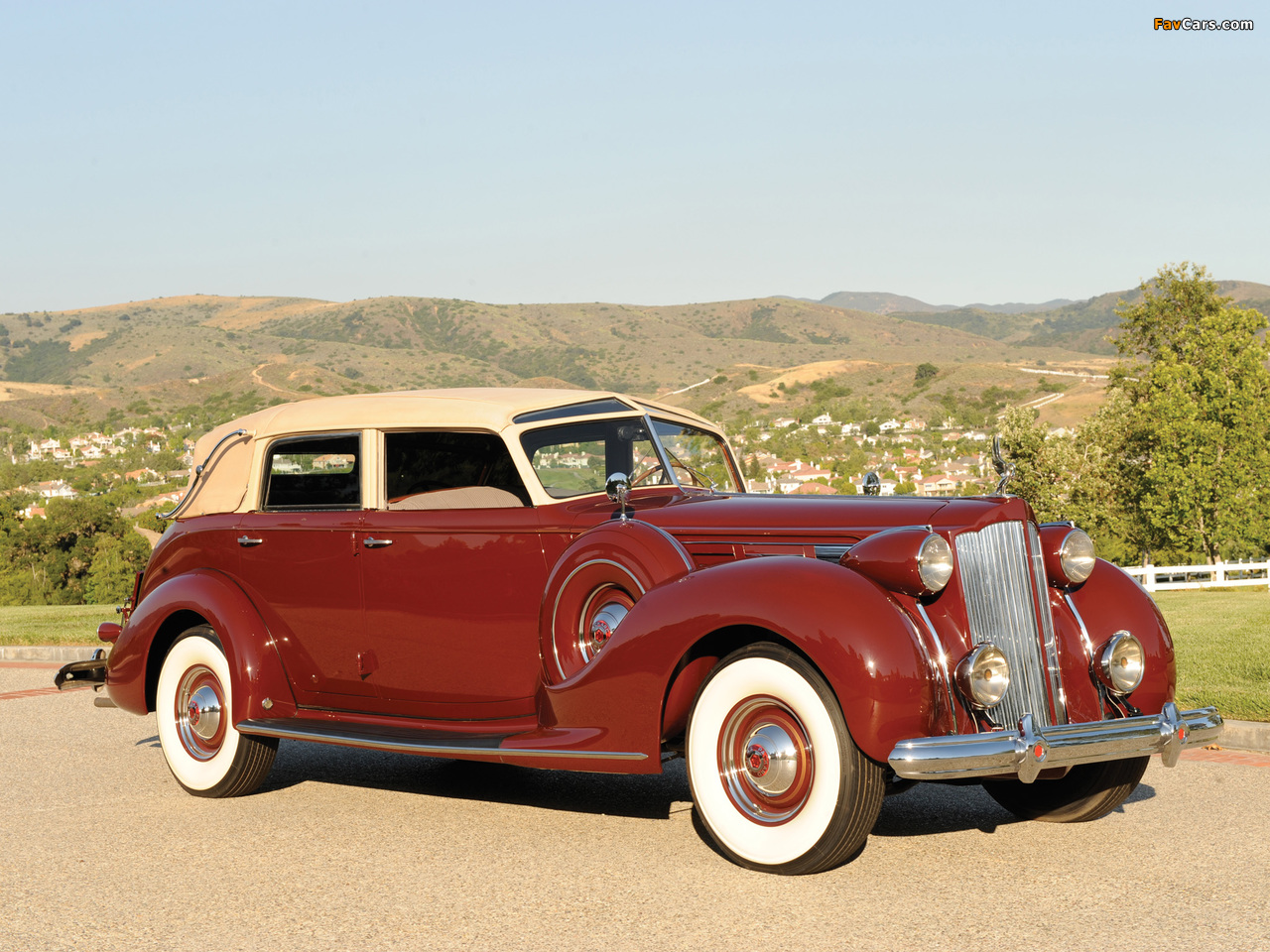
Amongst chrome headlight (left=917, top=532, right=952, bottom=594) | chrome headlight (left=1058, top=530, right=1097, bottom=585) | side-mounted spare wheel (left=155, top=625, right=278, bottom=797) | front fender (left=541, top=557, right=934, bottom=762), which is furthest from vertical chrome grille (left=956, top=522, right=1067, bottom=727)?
side-mounted spare wheel (left=155, top=625, right=278, bottom=797)

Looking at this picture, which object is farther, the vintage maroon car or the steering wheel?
the steering wheel

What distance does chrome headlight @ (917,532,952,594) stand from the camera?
14.8 ft

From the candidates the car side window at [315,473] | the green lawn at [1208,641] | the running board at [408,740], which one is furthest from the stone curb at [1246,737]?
the car side window at [315,473]

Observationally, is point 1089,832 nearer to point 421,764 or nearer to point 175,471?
point 421,764

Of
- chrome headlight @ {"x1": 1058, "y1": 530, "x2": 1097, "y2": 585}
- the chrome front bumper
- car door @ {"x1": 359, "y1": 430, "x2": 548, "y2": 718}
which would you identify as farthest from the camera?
car door @ {"x1": 359, "y1": 430, "x2": 548, "y2": 718}

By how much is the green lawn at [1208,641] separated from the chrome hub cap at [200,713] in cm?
608

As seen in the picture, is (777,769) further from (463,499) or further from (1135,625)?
(463,499)

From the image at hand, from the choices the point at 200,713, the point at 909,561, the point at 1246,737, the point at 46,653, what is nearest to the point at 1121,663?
the point at 909,561

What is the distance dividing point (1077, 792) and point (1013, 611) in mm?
1157

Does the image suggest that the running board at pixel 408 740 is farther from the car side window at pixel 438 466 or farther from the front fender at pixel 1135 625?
the front fender at pixel 1135 625

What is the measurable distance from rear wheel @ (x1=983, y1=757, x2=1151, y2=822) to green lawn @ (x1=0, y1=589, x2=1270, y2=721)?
2.87 metres

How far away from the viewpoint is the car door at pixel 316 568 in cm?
610

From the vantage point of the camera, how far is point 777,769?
14.9 feet

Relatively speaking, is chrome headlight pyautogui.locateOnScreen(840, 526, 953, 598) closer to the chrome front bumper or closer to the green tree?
the chrome front bumper
